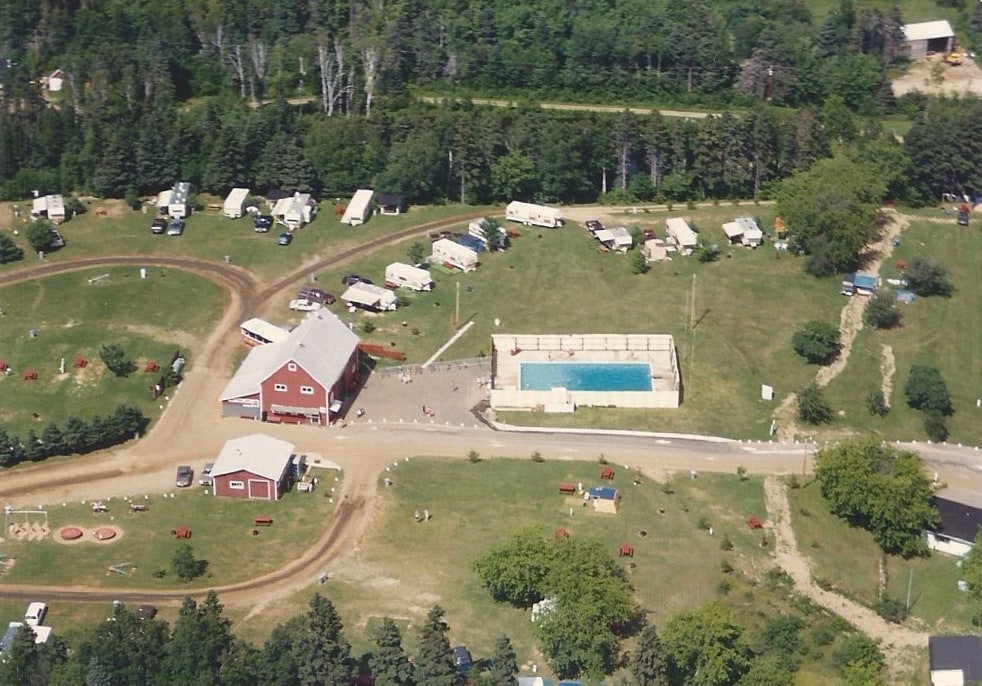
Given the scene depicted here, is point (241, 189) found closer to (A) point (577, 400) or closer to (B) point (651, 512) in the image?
(A) point (577, 400)

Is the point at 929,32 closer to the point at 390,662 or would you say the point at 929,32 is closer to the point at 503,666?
the point at 503,666

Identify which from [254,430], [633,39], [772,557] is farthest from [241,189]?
[772,557]

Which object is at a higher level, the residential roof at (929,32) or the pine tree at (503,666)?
the residential roof at (929,32)

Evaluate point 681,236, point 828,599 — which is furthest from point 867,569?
point 681,236

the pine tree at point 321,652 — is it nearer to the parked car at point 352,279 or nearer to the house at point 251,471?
the house at point 251,471

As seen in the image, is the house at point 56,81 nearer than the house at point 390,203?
No

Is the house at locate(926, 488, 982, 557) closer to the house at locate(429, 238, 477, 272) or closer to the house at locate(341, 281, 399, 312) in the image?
the house at locate(429, 238, 477, 272)

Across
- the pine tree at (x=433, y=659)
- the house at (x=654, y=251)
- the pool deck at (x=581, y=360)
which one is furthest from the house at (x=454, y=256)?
the pine tree at (x=433, y=659)

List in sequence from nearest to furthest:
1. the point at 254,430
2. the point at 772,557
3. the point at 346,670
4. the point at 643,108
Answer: the point at 346,670 → the point at 772,557 → the point at 254,430 → the point at 643,108
